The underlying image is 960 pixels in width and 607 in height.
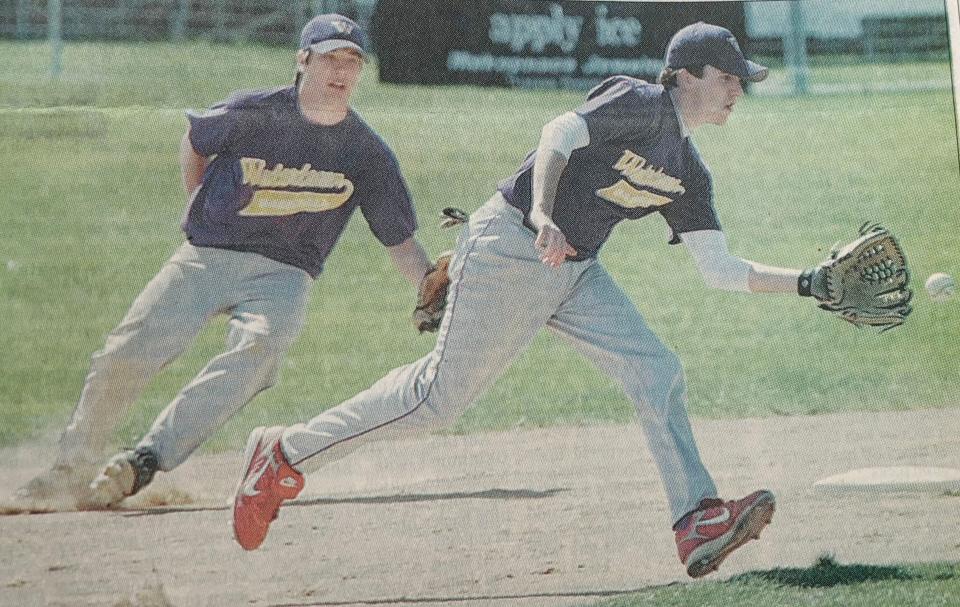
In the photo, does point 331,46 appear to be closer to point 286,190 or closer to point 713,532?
point 286,190

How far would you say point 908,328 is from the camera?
4.64 m

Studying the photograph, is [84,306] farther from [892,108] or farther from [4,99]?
[892,108]

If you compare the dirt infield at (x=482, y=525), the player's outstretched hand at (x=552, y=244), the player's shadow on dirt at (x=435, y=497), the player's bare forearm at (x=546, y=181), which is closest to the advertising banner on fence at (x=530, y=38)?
the player's bare forearm at (x=546, y=181)

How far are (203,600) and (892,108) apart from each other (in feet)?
9.11

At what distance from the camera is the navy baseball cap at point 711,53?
4.43 m

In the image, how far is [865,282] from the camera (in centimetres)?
450

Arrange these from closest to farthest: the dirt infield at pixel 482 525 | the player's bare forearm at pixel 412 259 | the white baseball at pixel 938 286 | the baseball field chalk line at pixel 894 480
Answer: the dirt infield at pixel 482 525 < the player's bare forearm at pixel 412 259 < the baseball field chalk line at pixel 894 480 < the white baseball at pixel 938 286

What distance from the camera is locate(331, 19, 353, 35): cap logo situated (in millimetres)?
4211

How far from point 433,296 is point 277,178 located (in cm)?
59

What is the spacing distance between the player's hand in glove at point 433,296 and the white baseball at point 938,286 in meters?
1.63

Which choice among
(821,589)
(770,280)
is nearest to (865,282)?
(770,280)

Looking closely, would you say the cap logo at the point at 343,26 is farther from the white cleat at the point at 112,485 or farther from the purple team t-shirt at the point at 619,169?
the white cleat at the point at 112,485

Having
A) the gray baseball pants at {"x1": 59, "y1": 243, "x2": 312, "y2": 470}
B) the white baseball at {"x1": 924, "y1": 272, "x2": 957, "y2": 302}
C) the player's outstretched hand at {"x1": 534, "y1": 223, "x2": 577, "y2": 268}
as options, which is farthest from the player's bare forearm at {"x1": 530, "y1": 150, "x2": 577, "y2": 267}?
the white baseball at {"x1": 924, "y1": 272, "x2": 957, "y2": 302}

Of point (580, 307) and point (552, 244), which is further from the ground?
point (552, 244)
